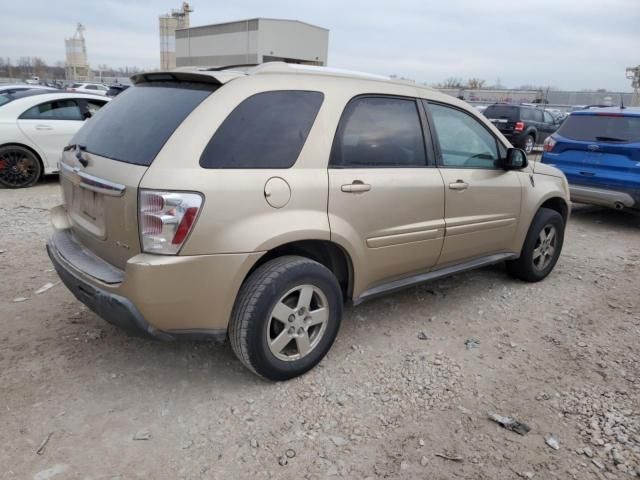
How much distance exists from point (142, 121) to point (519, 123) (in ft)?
52.8

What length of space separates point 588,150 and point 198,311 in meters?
6.59

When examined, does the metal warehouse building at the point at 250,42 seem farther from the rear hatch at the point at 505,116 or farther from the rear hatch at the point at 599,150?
the rear hatch at the point at 599,150

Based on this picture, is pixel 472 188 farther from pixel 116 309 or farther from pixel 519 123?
pixel 519 123

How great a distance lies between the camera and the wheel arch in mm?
2959

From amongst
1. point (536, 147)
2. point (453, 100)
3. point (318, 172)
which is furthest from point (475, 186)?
point (536, 147)

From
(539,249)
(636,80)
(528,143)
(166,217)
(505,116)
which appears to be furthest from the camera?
(636,80)

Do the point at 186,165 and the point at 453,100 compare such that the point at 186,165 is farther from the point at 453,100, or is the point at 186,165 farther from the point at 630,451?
the point at 630,451

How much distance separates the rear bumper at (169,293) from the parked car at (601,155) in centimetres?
604

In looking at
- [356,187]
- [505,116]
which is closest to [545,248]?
[356,187]

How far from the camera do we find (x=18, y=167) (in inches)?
312

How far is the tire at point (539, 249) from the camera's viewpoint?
15.1 ft

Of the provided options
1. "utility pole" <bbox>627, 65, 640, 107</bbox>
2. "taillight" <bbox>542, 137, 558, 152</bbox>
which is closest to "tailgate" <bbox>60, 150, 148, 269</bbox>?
"taillight" <bbox>542, 137, 558, 152</bbox>

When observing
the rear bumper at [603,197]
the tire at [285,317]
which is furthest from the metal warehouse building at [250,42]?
the tire at [285,317]

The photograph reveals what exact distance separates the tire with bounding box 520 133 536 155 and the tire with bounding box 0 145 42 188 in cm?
1422
